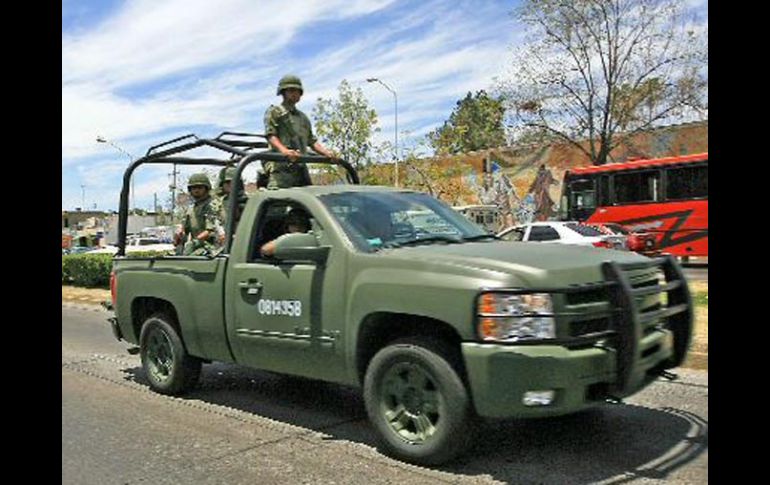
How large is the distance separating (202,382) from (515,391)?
4.16 m

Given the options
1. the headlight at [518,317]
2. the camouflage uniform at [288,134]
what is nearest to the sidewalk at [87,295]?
the camouflage uniform at [288,134]

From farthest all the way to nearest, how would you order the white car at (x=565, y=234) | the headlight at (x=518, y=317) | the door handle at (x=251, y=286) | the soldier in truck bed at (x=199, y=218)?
the white car at (x=565, y=234)
the soldier in truck bed at (x=199, y=218)
the door handle at (x=251, y=286)
the headlight at (x=518, y=317)

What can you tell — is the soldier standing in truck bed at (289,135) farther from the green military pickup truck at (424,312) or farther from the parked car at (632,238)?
the parked car at (632,238)

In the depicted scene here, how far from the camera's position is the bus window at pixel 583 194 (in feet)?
78.0

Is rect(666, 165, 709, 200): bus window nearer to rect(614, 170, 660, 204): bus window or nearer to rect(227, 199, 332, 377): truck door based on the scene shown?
rect(614, 170, 660, 204): bus window

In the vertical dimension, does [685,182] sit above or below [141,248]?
above

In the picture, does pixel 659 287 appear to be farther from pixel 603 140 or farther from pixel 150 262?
pixel 603 140

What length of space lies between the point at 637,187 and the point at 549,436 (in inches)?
744

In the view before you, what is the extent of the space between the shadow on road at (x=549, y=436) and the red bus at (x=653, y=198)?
54.5 feet

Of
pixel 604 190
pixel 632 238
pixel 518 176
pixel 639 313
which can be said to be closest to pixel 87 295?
pixel 632 238

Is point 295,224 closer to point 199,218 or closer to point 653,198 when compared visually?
point 199,218

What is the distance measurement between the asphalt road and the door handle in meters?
1.02

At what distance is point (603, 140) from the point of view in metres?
26.7

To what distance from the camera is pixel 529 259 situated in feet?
14.4
